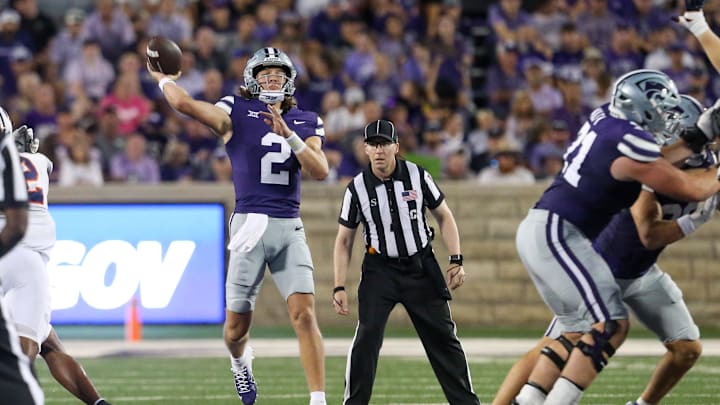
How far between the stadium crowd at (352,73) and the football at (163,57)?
6.82 m

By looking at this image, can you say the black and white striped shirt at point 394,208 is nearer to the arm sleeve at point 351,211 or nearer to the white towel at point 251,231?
the arm sleeve at point 351,211

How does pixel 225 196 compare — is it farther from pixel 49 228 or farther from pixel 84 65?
pixel 49 228

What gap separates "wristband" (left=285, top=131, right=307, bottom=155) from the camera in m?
7.74

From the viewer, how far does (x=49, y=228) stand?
23.3ft

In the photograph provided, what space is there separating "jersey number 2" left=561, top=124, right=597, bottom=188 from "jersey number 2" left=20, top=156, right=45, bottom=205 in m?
2.62

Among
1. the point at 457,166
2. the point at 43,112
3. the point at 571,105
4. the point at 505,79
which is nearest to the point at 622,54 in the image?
the point at 571,105

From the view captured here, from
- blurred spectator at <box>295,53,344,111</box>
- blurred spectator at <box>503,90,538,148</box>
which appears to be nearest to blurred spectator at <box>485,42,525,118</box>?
blurred spectator at <box>503,90,538,148</box>

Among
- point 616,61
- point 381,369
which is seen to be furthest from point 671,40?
point 381,369

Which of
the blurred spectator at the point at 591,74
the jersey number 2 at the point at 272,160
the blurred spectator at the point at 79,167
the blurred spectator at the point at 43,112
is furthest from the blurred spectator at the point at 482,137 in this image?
the jersey number 2 at the point at 272,160

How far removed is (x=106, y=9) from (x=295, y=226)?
31.2 feet

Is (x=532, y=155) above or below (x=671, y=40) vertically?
below

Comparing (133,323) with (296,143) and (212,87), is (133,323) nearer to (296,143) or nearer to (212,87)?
(212,87)

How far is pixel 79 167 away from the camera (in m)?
14.7

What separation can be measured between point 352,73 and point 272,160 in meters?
8.75
